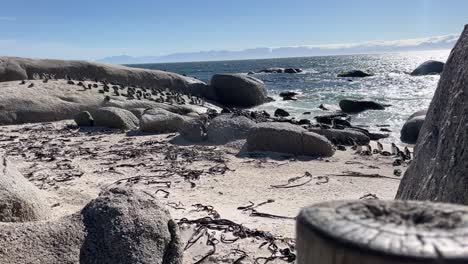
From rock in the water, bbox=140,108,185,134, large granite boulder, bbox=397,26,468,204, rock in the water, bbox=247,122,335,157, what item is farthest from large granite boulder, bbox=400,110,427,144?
large granite boulder, bbox=397,26,468,204

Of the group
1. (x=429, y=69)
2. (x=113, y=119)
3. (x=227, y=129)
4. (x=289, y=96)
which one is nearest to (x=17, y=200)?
(x=227, y=129)

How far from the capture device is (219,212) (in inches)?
212

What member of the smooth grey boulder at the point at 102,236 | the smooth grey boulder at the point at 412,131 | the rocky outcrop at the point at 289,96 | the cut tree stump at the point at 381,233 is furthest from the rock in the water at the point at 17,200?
the rocky outcrop at the point at 289,96

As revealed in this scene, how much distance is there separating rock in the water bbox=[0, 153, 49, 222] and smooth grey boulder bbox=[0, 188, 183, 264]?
0.59 metres

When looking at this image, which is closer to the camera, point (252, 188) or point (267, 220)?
point (267, 220)

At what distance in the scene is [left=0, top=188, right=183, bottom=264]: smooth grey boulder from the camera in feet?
9.42

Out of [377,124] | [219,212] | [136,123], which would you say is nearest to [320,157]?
[219,212]

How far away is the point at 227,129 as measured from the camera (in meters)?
10.4

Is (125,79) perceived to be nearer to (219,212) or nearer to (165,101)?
(165,101)

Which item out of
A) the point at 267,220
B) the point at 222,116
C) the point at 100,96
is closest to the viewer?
the point at 267,220

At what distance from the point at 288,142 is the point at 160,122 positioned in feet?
12.3

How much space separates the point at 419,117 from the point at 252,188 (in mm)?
8874

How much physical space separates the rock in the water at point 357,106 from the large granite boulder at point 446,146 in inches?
711

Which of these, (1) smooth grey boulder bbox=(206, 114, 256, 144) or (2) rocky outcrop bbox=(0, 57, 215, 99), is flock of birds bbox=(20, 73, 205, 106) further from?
(1) smooth grey boulder bbox=(206, 114, 256, 144)
